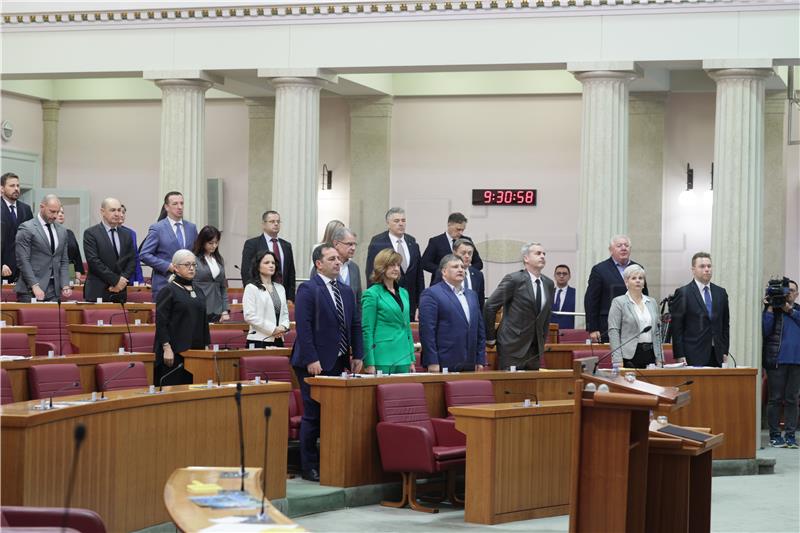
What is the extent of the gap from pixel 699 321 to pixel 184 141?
6519mm

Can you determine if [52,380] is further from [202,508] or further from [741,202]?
[741,202]

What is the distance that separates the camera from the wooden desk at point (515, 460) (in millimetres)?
7500

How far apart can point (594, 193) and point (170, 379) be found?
619cm

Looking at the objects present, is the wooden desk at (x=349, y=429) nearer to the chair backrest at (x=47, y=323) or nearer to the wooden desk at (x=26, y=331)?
the wooden desk at (x=26, y=331)

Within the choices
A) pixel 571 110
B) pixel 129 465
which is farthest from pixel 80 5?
pixel 129 465

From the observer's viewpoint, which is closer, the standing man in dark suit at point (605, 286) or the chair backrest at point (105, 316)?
the chair backrest at point (105, 316)

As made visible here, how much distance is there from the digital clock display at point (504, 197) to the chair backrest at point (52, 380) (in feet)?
32.1

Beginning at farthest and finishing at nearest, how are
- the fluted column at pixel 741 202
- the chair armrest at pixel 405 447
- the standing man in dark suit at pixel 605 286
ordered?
the fluted column at pixel 741 202 < the standing man in dark suit at pixel 605 286 < the chair armrest at pixel 405 447

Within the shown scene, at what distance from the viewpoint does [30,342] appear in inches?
328

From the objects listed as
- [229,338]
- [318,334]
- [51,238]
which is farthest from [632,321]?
[51,238]

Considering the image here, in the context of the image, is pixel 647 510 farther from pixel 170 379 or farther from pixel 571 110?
pixel 571 110

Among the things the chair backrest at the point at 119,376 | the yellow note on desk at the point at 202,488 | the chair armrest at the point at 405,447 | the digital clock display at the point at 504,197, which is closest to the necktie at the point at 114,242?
the chair backrest at the point at 119,376

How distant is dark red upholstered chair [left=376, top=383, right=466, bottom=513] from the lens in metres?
7.79

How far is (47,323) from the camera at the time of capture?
971cm
